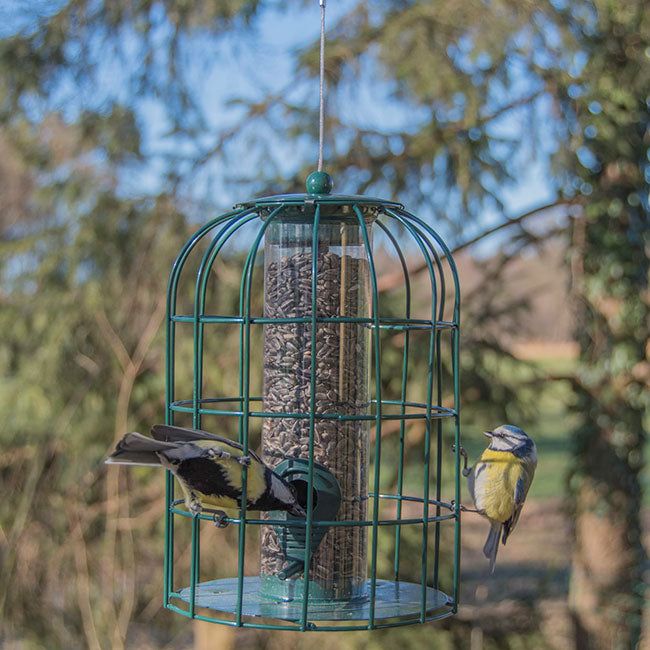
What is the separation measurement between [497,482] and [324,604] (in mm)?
903

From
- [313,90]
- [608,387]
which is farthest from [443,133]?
[608,387]

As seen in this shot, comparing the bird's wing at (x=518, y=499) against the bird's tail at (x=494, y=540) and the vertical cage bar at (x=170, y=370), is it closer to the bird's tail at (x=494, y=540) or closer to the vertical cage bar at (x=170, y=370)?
the bird's tail at (x=494, y=540)

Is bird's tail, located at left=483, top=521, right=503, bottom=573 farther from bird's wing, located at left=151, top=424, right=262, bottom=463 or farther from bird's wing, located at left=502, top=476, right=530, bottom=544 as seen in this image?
bird's wing, located at left=151, top=424, right=262, bottom=463

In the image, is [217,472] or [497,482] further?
[497,482]

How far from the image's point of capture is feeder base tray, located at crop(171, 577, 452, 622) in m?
3.05

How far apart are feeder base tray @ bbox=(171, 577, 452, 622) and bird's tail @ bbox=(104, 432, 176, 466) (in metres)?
0.56

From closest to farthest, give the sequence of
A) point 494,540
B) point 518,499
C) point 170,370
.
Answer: point 170,370, point 518,499, point 494,540

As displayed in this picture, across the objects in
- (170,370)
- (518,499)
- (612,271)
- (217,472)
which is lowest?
(518,499)

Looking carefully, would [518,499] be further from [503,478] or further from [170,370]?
[170,370]

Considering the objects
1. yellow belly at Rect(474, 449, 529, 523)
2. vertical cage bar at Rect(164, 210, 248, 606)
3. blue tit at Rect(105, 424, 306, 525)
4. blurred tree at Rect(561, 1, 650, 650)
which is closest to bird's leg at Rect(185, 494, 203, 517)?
blue tit at Rect(105, 424, 306, 525)

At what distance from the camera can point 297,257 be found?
3578mm

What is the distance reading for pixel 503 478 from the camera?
12.5 feet

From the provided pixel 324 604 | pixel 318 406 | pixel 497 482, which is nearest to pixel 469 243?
pixel 497 482

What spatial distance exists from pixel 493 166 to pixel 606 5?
128cm
